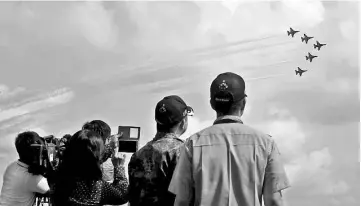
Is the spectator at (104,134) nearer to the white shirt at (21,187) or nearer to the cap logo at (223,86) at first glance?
the white shirt at (21,187)

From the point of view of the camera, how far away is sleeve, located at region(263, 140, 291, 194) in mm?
5160

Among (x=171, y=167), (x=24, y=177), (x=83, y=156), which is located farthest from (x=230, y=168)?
(x=24, y=177)

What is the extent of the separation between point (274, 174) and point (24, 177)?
3.88m

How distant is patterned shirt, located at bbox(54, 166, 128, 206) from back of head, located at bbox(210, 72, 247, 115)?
1974mm

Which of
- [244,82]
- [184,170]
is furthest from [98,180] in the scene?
[244,82]

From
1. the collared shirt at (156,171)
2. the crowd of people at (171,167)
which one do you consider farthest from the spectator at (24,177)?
the collared shirt at (156,171)

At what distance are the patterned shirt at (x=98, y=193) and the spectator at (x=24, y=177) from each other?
1.06m

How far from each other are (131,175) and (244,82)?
77.6 inches

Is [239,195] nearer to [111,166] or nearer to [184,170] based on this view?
[184,170]

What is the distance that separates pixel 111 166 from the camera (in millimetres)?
8086

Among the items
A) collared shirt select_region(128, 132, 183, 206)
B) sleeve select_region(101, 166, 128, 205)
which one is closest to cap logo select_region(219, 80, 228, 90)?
collared shirt select_region(128, 132, 183, 206)

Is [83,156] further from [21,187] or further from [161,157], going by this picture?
[21,187]

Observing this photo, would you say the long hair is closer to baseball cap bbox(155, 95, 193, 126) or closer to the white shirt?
baseball cap bbox(155, 95, 193, 126)

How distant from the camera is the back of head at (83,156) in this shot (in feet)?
21.7
